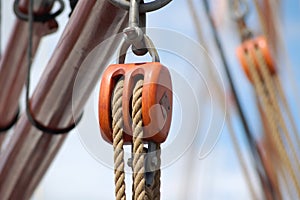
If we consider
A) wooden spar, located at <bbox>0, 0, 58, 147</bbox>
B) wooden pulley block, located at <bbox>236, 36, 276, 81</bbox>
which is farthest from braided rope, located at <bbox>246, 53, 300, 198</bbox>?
wooden spar, located at <bbox>0, 0, 58, 147</bbox>

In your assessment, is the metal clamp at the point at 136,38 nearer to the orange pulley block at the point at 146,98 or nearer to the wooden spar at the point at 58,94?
the orange pulley block at the point at 146,98

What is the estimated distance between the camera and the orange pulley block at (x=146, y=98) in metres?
0.62

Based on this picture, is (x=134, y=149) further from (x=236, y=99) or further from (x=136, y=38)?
(x=236, y=99)

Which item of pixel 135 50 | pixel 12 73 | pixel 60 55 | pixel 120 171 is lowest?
pixel 120 171

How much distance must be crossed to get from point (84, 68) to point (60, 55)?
16 cm

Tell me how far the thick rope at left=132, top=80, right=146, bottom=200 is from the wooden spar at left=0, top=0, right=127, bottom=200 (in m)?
0.21

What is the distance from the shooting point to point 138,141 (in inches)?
24.7

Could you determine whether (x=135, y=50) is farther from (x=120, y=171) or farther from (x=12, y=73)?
(x=12, y=73)

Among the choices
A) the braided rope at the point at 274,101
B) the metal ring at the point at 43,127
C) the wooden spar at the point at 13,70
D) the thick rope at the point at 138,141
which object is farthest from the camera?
the braided rope at the point at 274,101

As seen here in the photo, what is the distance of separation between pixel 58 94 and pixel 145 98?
18.6 inches

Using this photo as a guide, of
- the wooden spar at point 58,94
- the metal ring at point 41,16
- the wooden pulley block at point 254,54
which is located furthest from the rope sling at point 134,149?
the wooden pulley block at point 254,54

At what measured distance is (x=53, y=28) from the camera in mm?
1312

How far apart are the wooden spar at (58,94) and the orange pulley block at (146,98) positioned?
18cm

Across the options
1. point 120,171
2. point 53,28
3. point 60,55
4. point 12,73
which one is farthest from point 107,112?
point 12,73
